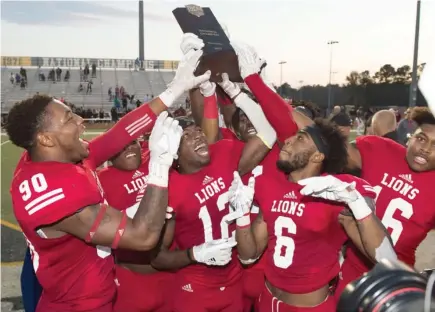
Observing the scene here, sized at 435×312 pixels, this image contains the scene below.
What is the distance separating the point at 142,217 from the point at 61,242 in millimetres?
462

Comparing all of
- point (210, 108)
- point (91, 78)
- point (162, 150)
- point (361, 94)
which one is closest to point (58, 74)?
point (91, 78)

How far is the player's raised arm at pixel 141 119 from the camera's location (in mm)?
3328

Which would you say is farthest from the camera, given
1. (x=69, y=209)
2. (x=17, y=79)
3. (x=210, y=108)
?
(x=17, y=79)

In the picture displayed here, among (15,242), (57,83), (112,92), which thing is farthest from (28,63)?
(15,242)

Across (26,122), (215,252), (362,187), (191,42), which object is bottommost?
(215,252)

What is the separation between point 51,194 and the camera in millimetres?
2361

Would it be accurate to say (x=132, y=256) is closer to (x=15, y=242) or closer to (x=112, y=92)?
(x=15, y=242)

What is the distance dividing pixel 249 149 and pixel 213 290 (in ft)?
3.36

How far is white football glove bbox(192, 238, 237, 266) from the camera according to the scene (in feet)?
9.89

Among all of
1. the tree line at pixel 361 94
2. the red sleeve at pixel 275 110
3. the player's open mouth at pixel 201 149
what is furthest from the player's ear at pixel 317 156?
the tree line at pixel 361 94

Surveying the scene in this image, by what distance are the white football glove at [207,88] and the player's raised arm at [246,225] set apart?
0.87 m

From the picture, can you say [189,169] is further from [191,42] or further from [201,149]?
[191,42]

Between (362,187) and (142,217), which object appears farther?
(362,187)

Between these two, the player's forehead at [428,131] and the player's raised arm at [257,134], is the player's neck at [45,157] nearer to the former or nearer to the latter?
the player's raised arm at [257,134]
